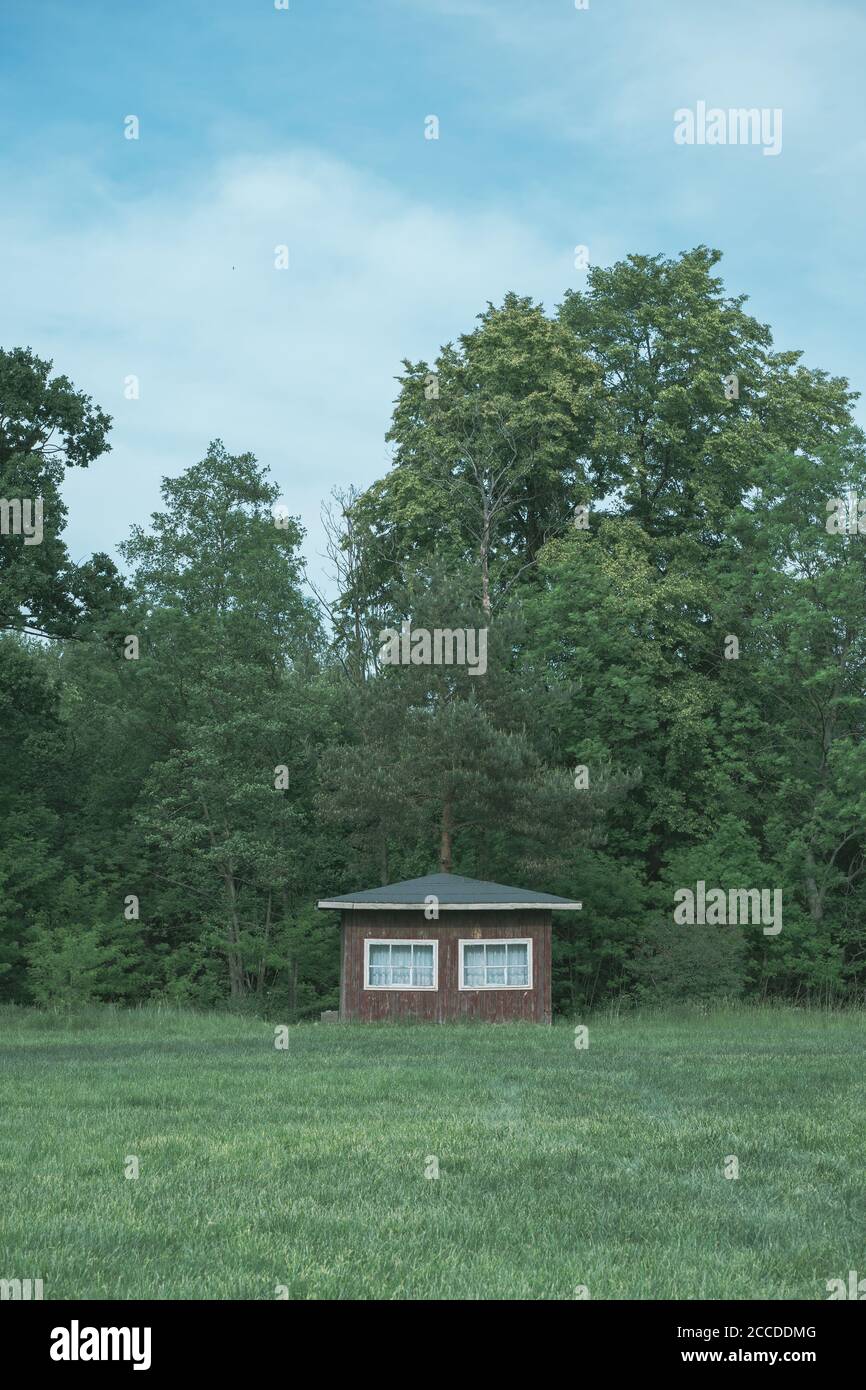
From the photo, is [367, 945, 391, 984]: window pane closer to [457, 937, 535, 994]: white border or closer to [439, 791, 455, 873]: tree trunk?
[457, 937, 535, 994]: white border

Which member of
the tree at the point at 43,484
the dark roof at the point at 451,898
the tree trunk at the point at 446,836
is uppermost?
the tree at the point at 43,484

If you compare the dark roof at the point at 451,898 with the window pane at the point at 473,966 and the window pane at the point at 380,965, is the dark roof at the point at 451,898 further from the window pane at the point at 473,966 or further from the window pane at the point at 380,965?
the window pane at the point at 380,965

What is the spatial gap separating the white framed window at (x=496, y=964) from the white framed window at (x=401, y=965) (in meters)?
0.67

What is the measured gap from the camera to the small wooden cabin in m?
30.6

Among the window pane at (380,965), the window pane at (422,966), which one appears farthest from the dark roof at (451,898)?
the window pane at (422,966)

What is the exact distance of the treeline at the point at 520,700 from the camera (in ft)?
119

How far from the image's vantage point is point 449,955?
3073 centimetres

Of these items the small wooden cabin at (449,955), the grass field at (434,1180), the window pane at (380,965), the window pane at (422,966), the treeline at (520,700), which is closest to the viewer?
the grass field at (434,1180)

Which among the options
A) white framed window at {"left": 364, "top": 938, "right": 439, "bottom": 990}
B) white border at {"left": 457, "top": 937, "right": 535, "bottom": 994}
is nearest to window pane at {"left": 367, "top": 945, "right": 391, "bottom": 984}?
white framed window at {"left": 364, "top": 938, "right": 439, "bottom": 990}

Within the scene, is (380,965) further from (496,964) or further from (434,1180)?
(434,1180)

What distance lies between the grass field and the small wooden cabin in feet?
33.9
